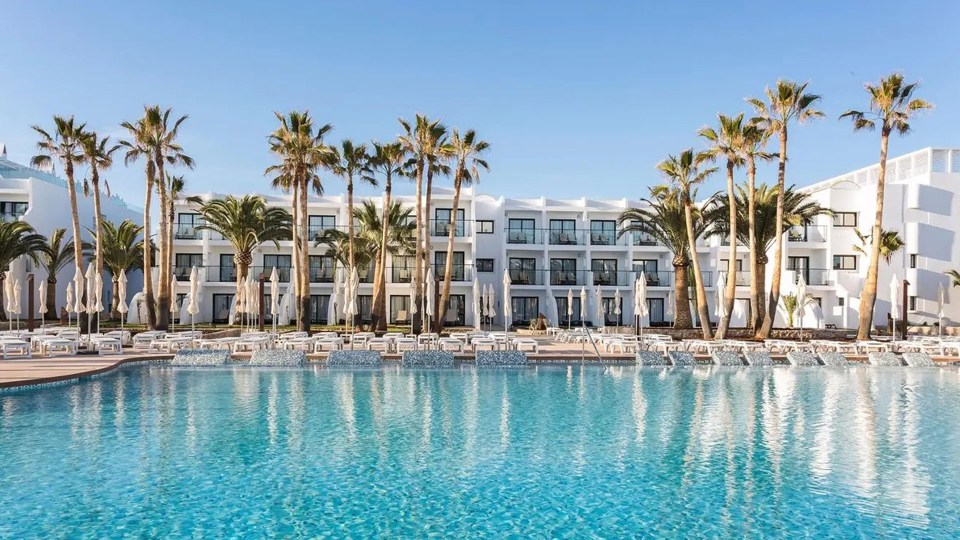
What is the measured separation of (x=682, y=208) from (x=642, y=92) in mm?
6274

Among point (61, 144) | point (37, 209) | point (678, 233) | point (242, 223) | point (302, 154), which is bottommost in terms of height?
point (678, 233)

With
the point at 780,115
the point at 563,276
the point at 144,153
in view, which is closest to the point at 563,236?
the point at 563,276

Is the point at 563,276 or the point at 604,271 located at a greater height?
the point at 604,271

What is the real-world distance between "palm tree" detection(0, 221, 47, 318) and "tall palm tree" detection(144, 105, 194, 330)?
956 cm

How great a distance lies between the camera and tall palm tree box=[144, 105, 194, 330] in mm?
28109

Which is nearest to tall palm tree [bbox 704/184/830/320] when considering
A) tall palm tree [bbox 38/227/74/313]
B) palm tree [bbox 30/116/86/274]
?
palm tree [bbox 30/116/86/274]

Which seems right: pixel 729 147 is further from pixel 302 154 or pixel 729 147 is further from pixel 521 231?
pixel 302 154

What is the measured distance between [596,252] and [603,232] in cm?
132

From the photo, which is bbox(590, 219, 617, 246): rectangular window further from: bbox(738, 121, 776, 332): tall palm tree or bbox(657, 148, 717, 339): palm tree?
bbox(738, 121, 776, 332): tall palm tree

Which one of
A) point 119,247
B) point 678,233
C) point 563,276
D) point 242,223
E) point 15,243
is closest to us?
point 678,233

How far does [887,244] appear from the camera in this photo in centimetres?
3641

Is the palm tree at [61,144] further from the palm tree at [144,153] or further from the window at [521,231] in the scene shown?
the window at [521,231]

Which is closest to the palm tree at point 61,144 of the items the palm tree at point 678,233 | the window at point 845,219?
the palm tree at point 678,233

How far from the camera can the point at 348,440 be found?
10211mm
